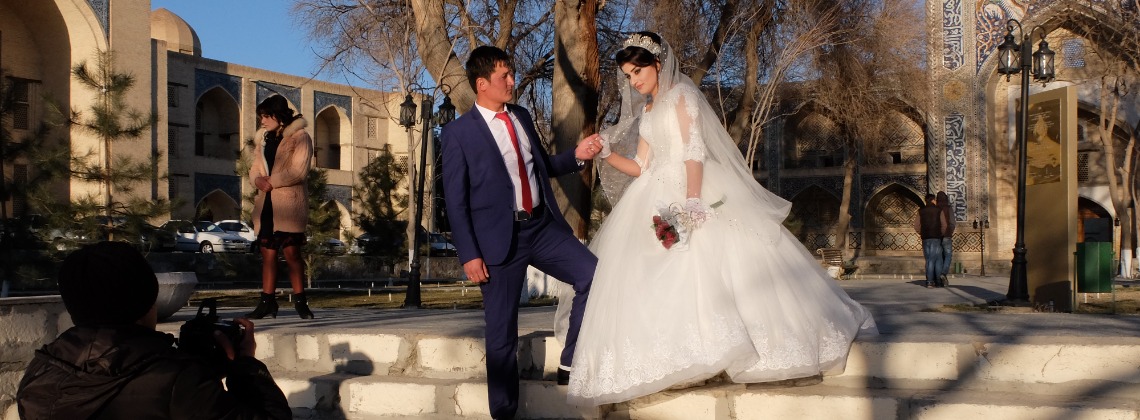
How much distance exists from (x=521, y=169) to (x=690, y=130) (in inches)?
29.5

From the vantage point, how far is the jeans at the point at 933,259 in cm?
1487

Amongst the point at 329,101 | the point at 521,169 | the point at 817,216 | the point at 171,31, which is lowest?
the point at 817,216

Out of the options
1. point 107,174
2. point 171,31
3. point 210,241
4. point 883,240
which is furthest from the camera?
point 171,31

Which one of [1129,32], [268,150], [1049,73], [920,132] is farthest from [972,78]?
[268,150]

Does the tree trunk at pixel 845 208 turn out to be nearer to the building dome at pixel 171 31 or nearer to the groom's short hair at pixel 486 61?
the building dome at pixel 171 31

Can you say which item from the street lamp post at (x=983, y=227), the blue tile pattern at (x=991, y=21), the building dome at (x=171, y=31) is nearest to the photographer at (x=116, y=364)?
the street lamp post at (x=983, y=227)

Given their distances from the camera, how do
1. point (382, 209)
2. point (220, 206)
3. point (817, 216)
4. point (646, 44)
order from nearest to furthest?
point (646, 44) → point (382, 209) → point (817, 216) → point (220, 206)

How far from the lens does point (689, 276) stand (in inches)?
161

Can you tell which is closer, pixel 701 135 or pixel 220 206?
pixel 701 135

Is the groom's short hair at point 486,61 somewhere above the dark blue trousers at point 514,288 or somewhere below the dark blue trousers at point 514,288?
above

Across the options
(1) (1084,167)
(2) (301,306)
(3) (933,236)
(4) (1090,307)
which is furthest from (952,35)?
(2) (301,306)

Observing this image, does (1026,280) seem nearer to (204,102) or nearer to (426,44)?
(426,44)

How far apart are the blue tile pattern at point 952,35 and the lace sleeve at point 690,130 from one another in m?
25.4

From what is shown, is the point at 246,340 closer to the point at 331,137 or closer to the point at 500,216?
the point at 500,216
